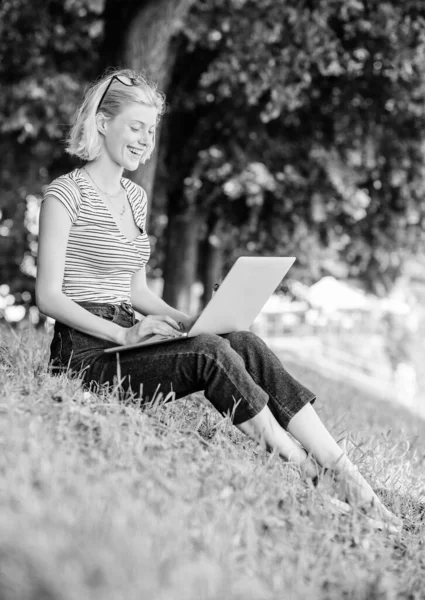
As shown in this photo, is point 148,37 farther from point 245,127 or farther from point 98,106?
point 98,106

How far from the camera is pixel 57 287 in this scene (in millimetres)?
3561

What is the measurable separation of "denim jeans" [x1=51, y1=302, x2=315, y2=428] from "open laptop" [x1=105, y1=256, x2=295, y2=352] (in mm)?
52

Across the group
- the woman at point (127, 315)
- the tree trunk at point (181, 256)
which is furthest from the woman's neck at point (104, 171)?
the tree trunk at point (181, 256)

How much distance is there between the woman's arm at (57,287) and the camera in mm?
3539

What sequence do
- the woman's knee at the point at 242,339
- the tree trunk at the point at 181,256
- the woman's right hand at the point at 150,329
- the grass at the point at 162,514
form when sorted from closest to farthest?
1. the grass at the point at 162,514
2. the woman's right hand at the point at 150,329
3. the woman's knee at the point at 242,339
4. the tree trunk at the point at 181,256

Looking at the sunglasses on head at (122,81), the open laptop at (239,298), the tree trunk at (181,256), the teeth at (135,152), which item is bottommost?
the tree trunk at (181,256)

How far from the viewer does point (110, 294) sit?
3.84 meters

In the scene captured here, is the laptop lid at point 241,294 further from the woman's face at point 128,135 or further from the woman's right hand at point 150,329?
the woman's face at point 128,135

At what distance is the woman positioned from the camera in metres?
3.37

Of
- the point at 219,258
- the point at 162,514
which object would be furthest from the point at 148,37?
the point at 162,514

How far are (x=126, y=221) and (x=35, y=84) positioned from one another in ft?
17.6

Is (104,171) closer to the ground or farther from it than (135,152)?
closer to the ground

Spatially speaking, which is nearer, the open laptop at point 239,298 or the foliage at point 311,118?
the open laptop at point 239,298

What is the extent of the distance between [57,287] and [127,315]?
0.43 meters
